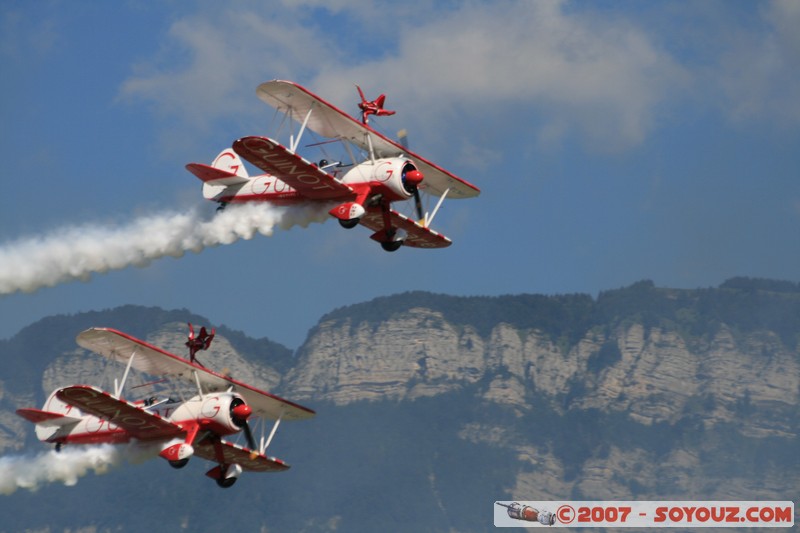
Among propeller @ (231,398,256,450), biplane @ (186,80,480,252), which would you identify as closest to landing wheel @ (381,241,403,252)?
biplane @ (186,80,480,252)

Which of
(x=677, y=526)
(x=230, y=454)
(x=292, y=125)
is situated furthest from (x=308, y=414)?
(x=677, y=526)

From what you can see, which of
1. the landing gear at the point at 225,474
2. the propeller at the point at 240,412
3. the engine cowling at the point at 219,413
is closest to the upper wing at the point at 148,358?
the engine cowling at the point at 219,413

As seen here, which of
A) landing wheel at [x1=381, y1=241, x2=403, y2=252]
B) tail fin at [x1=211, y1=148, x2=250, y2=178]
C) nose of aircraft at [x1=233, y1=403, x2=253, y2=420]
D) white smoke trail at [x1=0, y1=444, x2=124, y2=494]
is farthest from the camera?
tail fin at [x1=211, y1=148, x2=250, y2=178]

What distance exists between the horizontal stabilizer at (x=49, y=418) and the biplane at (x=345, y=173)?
10.2 meters

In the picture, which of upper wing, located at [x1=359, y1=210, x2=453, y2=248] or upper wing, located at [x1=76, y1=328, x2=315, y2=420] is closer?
upper wing, located at [x1=76, y1=328, x2=315, y2=420]

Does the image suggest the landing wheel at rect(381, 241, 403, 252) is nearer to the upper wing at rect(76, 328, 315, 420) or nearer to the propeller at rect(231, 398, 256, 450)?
the upper wing at rect(76, 328, 315, 420)

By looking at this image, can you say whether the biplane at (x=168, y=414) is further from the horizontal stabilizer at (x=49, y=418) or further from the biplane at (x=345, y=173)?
the biplane at (x=345, y=173)

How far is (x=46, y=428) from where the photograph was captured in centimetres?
5772

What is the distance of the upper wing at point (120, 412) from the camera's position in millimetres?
49594

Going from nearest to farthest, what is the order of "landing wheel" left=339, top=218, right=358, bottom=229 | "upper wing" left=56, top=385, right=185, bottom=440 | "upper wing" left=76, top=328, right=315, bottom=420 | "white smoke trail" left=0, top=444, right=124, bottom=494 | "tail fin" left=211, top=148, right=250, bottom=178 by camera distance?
"upper wing" left=56, top=385, right=185, bottom=440 < "landing wheel" left=339, top=218, right=358, bottom=229 < "upper wing" left=76, top=328, right=315, bottom=420 < "white smoke trail" left=0, top=444, right=124, bottom=494 < "tail fin" left=211, top=148, right=250, bottom=178

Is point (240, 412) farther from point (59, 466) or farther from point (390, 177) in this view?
point (390, 177)

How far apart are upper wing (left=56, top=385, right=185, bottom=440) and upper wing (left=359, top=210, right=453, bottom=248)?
10049 millimetres

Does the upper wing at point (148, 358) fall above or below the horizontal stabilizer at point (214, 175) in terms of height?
below

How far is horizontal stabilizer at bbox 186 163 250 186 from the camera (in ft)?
192
